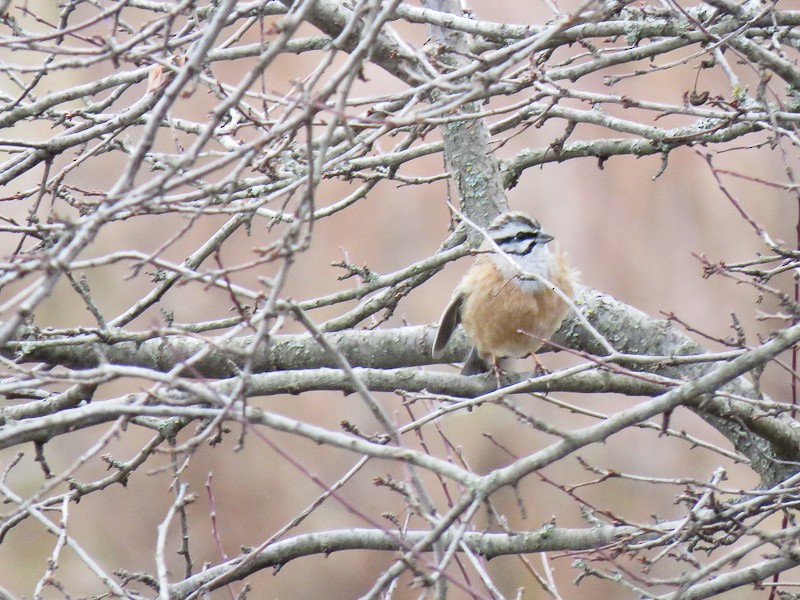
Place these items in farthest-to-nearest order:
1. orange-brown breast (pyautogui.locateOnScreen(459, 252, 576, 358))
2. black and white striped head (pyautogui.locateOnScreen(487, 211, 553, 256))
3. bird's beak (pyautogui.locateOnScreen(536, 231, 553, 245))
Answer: bird's beak (pyautogui.locateOnScreen(536, 231, 553, 245)), black and white striped head (pyautogui.locateOnScreen(487, 211, 553, 256)), orange-brown breast (pyautogui.locateOnScreen(459, 252, 576, 358))

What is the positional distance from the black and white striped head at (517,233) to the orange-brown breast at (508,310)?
12cm

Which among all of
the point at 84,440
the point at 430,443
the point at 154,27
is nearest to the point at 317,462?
the point at 430,443

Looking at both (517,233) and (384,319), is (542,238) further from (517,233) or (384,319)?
(384,319)

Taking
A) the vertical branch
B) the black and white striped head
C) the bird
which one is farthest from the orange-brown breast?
the vertical branch

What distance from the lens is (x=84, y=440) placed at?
10.7m

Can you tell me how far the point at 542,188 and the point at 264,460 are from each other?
15.0ft

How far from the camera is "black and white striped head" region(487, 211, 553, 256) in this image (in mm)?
4328

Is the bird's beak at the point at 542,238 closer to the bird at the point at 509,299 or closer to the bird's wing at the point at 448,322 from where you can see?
the bird at the point at 509,299

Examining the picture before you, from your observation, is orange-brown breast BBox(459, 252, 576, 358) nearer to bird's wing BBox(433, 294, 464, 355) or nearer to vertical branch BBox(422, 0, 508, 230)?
bird's wing BBox(433, 294, 464, 355)

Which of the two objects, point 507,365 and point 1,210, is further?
point 1,210

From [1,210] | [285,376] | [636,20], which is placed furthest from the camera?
[1,210]

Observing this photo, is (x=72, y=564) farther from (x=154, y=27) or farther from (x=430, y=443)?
(x=154, y=27)

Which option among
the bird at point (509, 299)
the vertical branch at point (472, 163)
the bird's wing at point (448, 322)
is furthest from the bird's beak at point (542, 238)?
the bird's wing at point (448, 322)

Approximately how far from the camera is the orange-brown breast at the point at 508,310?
13.9ft
